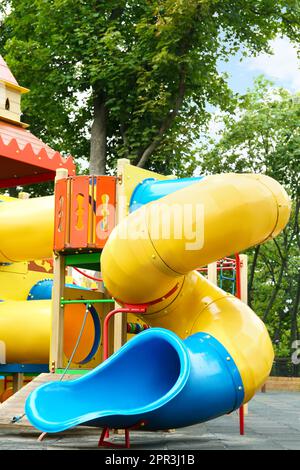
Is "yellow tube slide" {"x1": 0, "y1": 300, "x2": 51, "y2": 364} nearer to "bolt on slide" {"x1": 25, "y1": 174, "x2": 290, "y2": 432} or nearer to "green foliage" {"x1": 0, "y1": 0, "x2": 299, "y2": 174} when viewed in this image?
"bolt on slide" {"x1": 25, "y1": 174, "x2": 290, "y2": 432}

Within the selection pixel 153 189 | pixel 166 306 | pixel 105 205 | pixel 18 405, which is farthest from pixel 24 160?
pixel 166 306

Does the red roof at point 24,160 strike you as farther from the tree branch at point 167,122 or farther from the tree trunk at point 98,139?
the tree trunk at point 98,139

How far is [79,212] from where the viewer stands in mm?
7258

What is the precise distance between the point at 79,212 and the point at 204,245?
7.91 feet

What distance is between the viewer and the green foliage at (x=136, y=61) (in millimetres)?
15797

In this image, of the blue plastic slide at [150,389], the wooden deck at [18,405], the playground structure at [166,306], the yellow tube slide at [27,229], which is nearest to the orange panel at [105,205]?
the playground structure at [166,306]

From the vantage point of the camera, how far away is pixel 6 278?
31.3ft

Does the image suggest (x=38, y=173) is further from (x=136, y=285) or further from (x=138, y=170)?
(x=136, y=285)

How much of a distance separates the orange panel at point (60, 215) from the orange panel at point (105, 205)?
0.37m

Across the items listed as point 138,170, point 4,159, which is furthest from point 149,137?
point 138,170

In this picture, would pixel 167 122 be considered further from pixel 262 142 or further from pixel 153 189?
pixel 153 189

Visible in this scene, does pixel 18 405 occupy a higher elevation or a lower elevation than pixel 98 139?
lower

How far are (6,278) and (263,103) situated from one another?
1322cm

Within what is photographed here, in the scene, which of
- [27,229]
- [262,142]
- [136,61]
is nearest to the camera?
[27,229]
